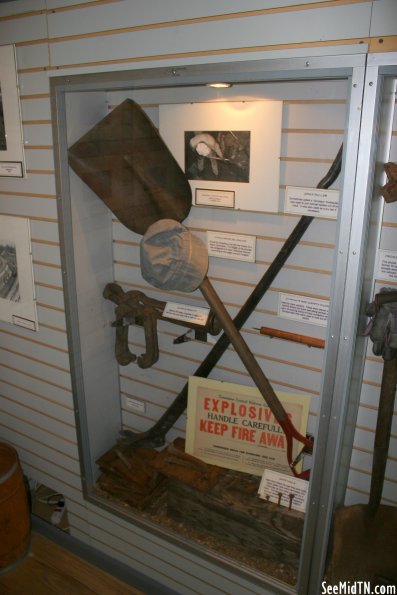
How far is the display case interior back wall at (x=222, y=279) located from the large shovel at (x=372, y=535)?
146 millimetres

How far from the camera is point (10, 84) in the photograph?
78.4 inches

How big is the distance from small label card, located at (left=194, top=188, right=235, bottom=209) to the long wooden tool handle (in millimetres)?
522

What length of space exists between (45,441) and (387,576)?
1.73 metres

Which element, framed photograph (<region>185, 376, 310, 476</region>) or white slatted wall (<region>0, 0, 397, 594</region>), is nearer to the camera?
white slatted wall (<region>0, 0, 397, 594</region>)

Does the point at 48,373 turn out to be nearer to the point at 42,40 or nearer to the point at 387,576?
the point at 42,40

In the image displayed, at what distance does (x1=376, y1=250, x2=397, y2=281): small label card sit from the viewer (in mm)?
1666

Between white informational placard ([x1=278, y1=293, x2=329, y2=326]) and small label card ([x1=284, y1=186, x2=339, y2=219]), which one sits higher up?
small label card ([x1=284, y1=186, x2=339, y2=219])

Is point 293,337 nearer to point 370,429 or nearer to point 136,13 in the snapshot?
point 370,429

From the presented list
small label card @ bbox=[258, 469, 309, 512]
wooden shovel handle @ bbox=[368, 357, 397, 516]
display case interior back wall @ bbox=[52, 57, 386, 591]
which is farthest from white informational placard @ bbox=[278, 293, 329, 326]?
small label card @ bbox=[258, 469, 309, 512]

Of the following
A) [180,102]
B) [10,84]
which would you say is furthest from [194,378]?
[10,84]

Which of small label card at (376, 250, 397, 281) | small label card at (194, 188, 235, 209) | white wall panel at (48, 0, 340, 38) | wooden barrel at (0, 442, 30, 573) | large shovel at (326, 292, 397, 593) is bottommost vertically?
wooden barrel at (0, 442, 30, 573)

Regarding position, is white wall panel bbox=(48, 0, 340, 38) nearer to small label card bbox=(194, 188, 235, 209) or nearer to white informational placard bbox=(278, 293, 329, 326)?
small label card bbox=(194, 188, 235, 209)

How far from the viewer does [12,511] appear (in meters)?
2.38

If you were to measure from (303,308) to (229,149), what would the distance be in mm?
674
